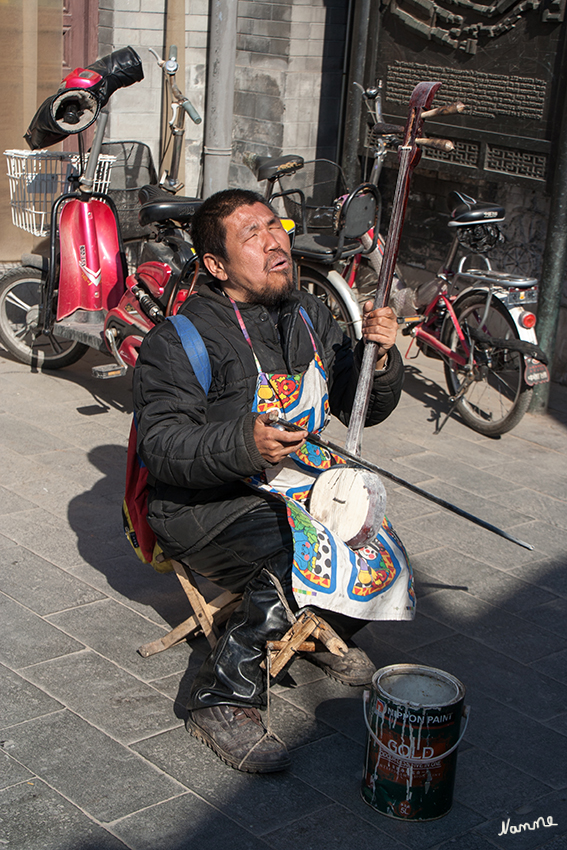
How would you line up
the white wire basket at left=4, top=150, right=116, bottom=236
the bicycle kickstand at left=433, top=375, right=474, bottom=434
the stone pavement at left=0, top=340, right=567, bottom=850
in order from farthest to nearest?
the white wire basket at left=4, top=150, right=116, bottom=236 < the bicycle kickstand at left=433, top=375, right=474, bottom=434 < the stone pavement at left=0, top=340, right=567, bottom=850

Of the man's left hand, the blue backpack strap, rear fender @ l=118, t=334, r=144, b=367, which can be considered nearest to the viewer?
the blue backpack strap

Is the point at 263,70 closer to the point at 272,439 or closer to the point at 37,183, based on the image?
the point at 37,183

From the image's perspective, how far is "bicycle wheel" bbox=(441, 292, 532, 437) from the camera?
552 cm

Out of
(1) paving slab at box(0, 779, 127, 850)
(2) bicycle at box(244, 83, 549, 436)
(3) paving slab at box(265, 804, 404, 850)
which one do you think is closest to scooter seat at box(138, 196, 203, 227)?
(2) bicycle at box(244, 83, 549, 436)

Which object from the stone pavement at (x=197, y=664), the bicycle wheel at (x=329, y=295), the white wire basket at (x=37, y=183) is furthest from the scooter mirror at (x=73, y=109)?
the stone pavement at (x=197, y=664)

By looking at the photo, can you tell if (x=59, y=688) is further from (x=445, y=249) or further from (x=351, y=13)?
(x=351, y=13)

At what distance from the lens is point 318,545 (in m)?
2.69

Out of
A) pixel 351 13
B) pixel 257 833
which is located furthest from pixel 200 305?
pixel 351 13

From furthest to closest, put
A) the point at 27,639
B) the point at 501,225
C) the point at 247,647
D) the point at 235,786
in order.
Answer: the point at 501,225, the point at 27,639, the point at 247,647, the point at 235,786

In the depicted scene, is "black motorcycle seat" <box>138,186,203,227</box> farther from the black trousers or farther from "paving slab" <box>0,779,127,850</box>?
"paving slab" <box>0,779,127,850</box>

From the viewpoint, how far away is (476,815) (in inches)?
101

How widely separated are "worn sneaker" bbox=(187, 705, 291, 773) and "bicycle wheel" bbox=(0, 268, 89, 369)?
374 centimetres

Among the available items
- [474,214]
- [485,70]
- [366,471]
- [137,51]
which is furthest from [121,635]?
[137,51]

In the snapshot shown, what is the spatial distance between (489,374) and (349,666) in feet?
10.2
